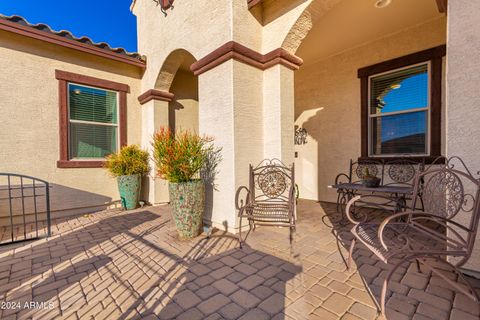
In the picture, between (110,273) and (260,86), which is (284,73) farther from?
(110,273)

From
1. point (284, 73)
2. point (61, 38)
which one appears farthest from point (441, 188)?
point (61, 38)

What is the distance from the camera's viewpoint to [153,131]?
4.82m

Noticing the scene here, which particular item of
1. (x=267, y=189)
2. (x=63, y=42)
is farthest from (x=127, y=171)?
(x=267, y=189)

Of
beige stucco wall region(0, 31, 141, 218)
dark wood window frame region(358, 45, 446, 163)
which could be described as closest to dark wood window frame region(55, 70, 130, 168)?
beige stucco wall region(0, 31, 141, 218)

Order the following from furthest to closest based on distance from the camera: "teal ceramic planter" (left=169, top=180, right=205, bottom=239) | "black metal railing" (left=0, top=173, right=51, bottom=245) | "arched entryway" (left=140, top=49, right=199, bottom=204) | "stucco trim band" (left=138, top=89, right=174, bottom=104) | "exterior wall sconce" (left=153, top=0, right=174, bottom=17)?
"stucco trim band" (left=138, top=89, right=174, bottom=104)
"arched entryway" (left=140, top=49, right=199, bottom=204)
"exterior wall sconce" (left=153, top=0, right=174, bottom=17)
"black metal railing" (left=0, top=173, right=51, bottom=245)
"teal ceramic planter" (left=169, top=180, right=205, bottom=239)

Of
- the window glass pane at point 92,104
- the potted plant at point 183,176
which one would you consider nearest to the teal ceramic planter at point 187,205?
the potted plant at point 183,176

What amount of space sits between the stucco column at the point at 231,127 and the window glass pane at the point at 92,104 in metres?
2.66

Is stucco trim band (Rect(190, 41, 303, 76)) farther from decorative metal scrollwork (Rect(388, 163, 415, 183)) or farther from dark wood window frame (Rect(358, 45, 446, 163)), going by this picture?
decorative metal scrollwork (Rect(388, 163, 415, 183))

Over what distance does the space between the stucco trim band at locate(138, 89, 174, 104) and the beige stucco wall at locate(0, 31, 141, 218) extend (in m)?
0.85

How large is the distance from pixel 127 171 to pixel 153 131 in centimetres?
100

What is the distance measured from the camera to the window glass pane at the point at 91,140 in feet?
14.4

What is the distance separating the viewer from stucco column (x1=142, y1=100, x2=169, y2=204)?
4.81m

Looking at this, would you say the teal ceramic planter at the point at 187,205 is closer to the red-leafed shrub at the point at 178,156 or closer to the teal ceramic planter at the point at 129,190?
the red-leafed shrub at the point at 178,156

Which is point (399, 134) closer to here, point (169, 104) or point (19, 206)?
point (169, 104)
